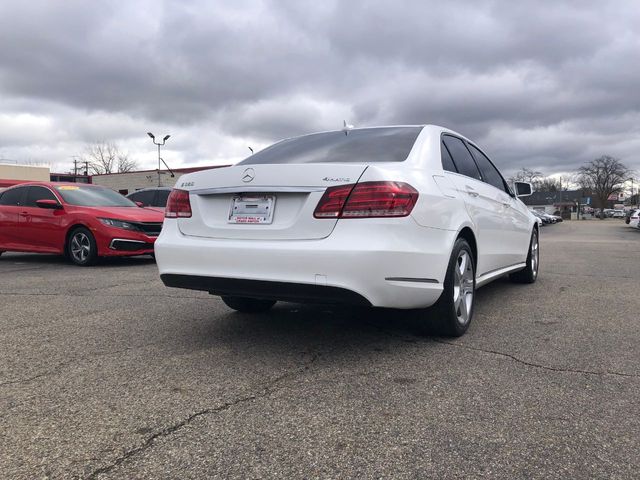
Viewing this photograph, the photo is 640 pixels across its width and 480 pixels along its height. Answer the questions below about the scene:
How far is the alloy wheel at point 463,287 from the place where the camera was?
3676 millimetres

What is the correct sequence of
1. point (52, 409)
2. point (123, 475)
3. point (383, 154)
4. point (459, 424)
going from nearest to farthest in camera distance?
point (123, 475) → point (459, 424) → point (52, 409) → point (383, 154)

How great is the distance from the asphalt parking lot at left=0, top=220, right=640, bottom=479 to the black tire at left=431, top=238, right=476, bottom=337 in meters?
0.12

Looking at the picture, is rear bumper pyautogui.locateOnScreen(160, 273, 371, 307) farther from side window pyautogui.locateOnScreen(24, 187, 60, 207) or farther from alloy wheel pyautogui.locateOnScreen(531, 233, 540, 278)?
side window pyautogui.locateOnScreen(24, 187, 60, 207)

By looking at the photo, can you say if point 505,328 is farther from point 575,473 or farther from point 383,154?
point 575,473

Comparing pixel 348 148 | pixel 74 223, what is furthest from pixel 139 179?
pixel 348 148

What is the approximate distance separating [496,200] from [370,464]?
358 centimetres

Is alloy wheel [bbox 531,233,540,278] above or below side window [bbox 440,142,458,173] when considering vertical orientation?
below

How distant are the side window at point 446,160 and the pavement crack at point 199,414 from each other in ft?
5.58

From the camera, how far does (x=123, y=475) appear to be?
191 centimetres

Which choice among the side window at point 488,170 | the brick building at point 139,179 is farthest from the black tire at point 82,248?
the brick building at point 139,179

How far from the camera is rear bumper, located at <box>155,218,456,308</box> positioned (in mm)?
2973

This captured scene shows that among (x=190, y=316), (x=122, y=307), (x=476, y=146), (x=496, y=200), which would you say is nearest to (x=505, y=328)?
(x=496, y=200)

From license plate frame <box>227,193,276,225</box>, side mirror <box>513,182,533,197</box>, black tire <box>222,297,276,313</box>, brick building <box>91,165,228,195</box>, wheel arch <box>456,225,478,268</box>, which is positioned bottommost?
black tire <box>222,297,276,313</box>

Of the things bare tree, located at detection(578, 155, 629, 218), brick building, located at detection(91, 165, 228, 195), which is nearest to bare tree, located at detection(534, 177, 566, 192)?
bare tree, located at detection(578, 155, 629, 218)
